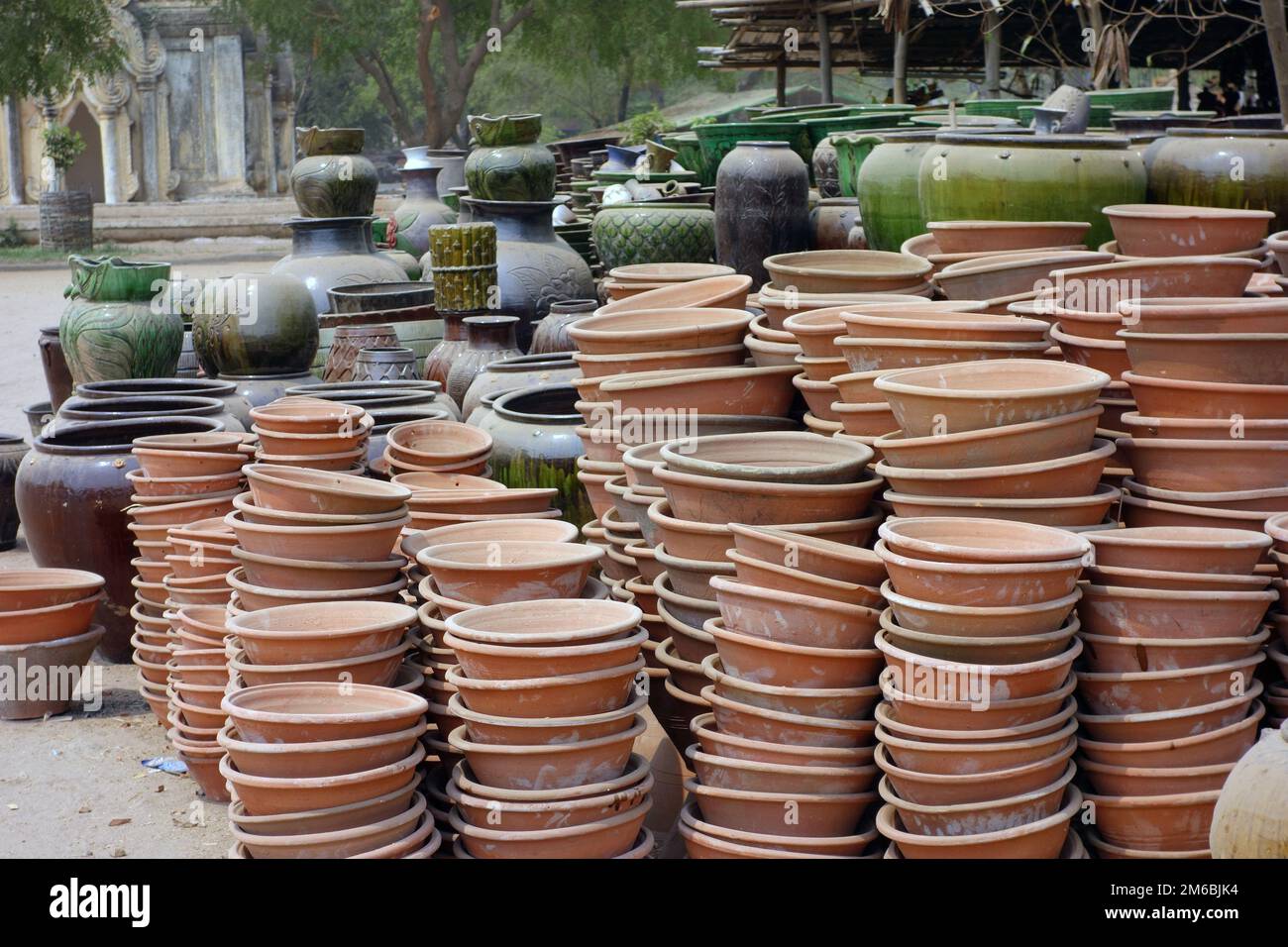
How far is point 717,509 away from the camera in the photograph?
3363 mm

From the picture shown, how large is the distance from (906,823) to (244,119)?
26.4 meters

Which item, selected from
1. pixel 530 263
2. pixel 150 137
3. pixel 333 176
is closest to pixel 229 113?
pixel 150 137

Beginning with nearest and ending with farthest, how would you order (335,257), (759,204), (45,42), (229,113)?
(759,204), (335,257), (45,42), (229,113)

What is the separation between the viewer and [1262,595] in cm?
302

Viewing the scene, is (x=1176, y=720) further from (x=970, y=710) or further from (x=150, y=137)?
(x=150, y=137)

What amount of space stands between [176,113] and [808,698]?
26276 mm

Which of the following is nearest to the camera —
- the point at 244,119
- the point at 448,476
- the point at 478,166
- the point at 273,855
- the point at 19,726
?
the point at 273,855

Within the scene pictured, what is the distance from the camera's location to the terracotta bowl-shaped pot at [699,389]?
153 inches

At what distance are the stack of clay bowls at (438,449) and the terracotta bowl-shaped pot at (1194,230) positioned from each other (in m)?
2.03

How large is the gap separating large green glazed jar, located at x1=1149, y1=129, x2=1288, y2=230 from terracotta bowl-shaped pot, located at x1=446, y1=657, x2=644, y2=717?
2.71 metres

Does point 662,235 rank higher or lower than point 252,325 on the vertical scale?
higher

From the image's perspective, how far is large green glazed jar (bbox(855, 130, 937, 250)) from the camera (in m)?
5.22
